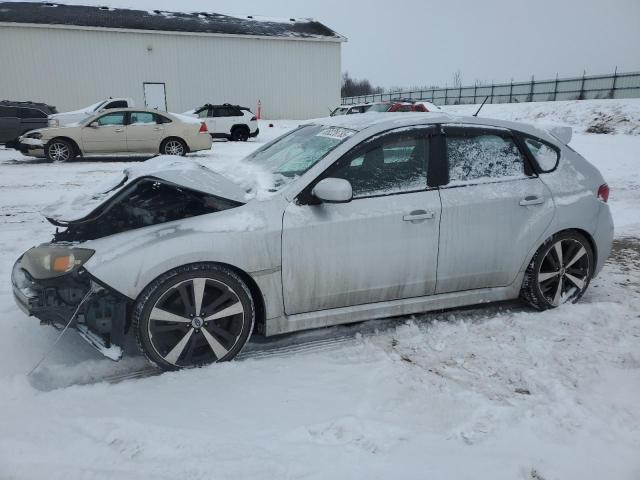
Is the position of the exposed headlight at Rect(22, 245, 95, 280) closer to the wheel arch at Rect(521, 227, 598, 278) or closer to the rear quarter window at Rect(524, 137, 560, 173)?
the wheel arch at Rect(521, 227, 598, 278)

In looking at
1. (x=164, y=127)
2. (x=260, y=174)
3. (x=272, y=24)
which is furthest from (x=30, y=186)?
Result: (x=272, y=24)

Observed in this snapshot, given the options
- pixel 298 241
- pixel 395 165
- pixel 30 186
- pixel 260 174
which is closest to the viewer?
pixel 298 241

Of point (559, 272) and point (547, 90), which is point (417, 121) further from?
point (547, 90)

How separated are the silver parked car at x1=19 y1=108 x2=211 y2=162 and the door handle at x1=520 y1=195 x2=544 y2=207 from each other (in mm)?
11789

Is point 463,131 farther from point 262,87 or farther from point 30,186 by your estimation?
point 262,87

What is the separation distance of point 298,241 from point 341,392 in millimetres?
979

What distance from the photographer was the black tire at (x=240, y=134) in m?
20.0

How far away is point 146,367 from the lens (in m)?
3.23

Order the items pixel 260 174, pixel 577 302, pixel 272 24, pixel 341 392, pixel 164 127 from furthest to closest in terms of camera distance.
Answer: pixel 272 24 < pixel 164 127 < pixel 577 302 < pixel 260 174 < pixel 341 392

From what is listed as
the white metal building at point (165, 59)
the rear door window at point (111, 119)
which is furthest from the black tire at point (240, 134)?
the white metal building at point (165, 59)

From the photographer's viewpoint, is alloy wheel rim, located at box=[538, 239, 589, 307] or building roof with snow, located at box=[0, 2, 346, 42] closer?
alloy wheel rim, located at box=[538, 239, 589, 307]

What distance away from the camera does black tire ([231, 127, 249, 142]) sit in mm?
20039

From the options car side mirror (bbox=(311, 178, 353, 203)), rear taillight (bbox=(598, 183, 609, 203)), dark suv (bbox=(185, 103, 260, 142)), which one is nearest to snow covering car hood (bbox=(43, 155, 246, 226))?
car side mirror (bbox=(311, 178, 353, 203))

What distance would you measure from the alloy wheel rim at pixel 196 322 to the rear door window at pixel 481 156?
1870 mm
